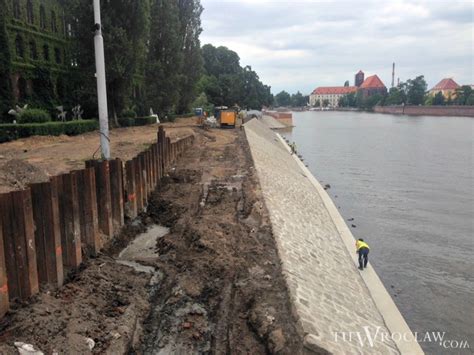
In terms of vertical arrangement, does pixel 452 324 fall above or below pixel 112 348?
below

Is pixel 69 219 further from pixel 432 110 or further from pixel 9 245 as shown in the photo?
pixel 432 110

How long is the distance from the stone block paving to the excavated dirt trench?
0.97 feet

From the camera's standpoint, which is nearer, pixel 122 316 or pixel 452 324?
pixel 122 316

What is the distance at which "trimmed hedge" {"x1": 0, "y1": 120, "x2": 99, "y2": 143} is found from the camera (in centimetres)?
2308

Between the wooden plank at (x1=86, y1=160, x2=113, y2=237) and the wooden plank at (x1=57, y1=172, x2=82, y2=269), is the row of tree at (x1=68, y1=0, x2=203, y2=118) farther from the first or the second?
the wooden plank at (x1=57, y1=172, x2=82, y2=269)

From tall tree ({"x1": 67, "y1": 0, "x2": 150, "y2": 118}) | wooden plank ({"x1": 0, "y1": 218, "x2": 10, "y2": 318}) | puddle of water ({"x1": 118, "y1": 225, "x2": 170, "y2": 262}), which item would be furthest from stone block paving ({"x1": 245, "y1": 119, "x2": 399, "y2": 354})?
tall tree ({"x1": 67, "y1": 0, "x2": 150, "y2": 118})

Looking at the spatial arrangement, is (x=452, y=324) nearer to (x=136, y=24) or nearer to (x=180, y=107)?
(x=136, y=24)

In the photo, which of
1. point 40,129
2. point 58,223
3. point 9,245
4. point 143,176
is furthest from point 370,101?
point 9,245

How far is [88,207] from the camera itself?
8.28 m

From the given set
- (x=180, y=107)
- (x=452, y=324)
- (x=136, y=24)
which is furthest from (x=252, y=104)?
(x=452, y=324)

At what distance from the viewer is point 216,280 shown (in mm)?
8039

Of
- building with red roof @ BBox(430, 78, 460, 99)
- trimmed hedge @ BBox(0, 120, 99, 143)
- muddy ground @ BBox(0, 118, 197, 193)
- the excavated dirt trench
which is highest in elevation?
building with red roof @ BBox(430, 78, 460, 99)

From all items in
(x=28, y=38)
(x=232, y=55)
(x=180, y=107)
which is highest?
(x=232, y=55)

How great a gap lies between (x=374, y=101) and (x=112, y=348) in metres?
189
